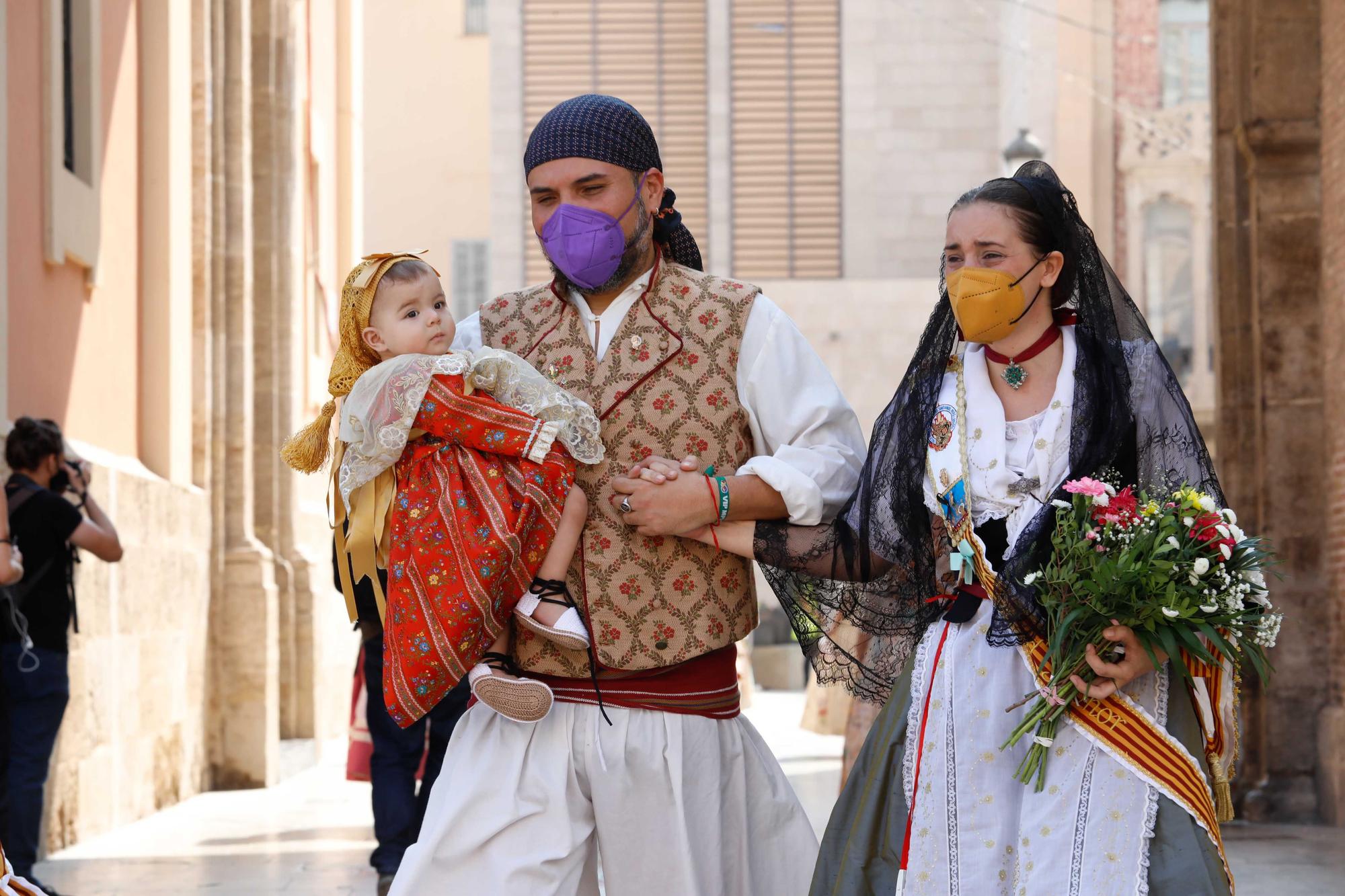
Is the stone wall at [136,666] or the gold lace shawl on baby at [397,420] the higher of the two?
the gold lace shawl on baby at [397,420]

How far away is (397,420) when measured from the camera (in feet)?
11.9

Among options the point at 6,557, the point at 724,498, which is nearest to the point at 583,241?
the point at 724,498

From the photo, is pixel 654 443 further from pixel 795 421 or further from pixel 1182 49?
pixel 1182 49

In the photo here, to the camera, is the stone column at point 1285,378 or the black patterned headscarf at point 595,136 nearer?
the black patterned headscarf at point 595,136

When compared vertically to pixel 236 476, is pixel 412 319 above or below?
above

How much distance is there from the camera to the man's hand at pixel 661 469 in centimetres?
370

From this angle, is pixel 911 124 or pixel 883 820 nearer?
pixel 883 820

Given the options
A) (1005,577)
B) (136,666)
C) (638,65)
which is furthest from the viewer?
(638,65)

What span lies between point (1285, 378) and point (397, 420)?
7.55 m

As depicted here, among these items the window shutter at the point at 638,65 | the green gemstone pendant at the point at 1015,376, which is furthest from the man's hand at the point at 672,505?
the window shutter at the point at 638,65

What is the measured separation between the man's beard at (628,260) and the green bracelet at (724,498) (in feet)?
1.55

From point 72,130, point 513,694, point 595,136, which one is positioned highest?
point 72,130

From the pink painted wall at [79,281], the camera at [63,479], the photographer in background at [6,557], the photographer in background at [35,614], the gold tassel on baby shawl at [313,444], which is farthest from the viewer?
the pink painted wall at [79,281]

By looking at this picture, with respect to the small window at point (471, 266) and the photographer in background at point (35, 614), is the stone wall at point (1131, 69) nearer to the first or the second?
the small window at point (471, 266)
